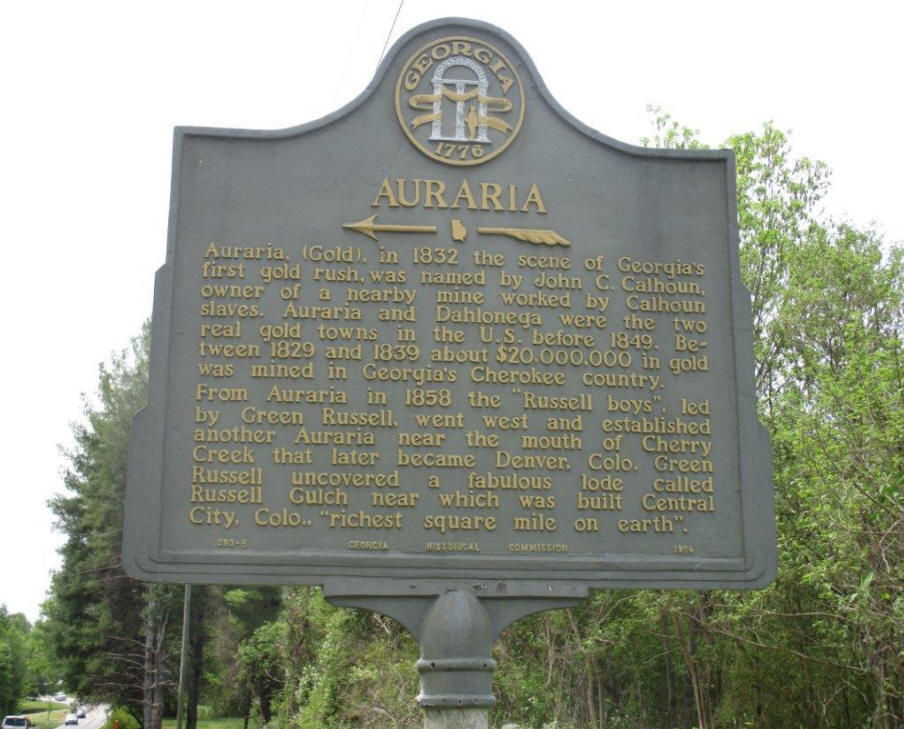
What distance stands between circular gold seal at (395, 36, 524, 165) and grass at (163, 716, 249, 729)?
57294 millimetres

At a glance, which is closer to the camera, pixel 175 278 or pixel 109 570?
pixel 175 278

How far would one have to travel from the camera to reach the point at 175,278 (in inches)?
318

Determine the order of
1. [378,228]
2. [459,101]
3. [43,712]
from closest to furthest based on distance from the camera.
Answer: [378,228], [459,101], [43,712]

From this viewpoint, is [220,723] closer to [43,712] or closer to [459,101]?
[43,712]

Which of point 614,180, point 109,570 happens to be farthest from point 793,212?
point 109,570

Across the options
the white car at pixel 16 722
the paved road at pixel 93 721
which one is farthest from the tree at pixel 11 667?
the white car at pixel 16 722

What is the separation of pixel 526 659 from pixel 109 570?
26.8 metres

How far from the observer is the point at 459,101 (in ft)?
28.2

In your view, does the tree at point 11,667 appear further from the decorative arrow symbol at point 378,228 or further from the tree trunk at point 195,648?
the decorative arrow symbol at point 378,228

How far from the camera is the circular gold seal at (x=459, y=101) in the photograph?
28.0ft

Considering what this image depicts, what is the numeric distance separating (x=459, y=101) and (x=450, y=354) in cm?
217

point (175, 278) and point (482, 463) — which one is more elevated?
point (175, 278)

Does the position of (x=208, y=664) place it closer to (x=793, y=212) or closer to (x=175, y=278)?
(x=793, y=212)

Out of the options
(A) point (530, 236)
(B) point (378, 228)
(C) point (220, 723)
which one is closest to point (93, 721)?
(C) point (220, 723)
